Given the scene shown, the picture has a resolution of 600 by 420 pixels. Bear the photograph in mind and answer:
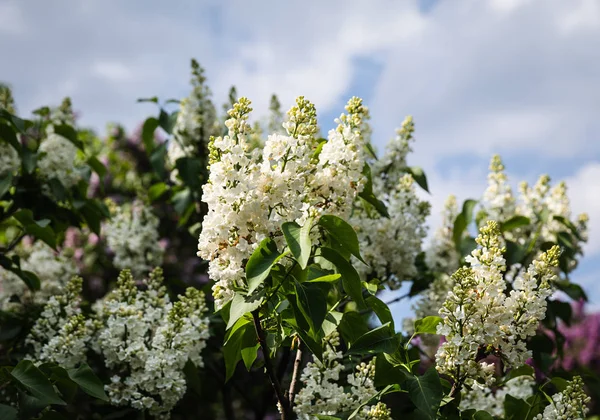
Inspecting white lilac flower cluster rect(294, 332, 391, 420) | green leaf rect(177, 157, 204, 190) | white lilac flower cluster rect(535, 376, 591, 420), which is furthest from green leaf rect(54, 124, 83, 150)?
white lilac flower cluster rect(535, 376, 591, 420)

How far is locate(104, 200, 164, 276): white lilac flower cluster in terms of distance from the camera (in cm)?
481

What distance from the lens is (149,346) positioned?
10.3ft

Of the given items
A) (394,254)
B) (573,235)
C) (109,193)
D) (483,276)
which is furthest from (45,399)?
(109,193)

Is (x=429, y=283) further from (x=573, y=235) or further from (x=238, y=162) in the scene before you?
(x=238, y=162)

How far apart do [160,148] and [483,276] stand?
2.73 m

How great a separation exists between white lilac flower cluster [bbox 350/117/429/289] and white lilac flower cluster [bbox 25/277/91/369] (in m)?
1.40

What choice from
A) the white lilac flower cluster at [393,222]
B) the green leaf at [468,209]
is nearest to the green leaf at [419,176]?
the white lilac flower cluster at [393,222]

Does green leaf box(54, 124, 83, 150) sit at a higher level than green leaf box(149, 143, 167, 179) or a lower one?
higher

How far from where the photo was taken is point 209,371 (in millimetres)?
4465

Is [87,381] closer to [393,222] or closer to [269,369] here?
[269,369]

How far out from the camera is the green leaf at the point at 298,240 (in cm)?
188

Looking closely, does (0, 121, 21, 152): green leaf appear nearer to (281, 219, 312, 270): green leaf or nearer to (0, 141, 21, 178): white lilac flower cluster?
(0, 141, 21, 178): white lilac flower cluster

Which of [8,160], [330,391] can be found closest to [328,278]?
[330,391]

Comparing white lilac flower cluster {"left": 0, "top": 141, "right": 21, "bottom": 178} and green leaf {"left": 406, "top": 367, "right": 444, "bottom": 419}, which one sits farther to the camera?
white lilac flower cluster {"left": 0, "top": 141, "right": 21, "bottom": 178}
